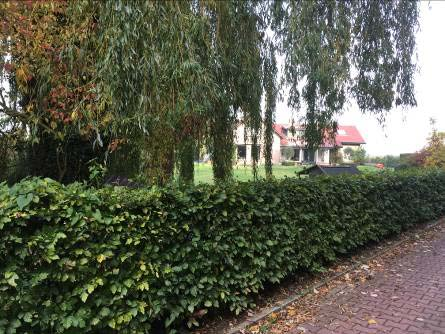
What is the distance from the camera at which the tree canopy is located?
3.91 m

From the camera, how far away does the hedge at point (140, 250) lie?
2.92m

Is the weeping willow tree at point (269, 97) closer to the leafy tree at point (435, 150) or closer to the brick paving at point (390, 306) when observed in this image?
the brick paving at point (390, 306)

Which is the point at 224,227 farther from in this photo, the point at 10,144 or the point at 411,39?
the point at 411,39

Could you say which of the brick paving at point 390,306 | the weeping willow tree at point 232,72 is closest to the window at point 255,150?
the weeping willow tree at point 232,72

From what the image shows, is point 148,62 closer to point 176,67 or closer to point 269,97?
point 176,67

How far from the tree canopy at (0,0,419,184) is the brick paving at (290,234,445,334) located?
2232 mm

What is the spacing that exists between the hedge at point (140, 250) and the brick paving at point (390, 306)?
2.54 feet

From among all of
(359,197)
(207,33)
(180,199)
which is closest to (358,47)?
(359,197)

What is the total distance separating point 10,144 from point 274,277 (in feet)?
17.8

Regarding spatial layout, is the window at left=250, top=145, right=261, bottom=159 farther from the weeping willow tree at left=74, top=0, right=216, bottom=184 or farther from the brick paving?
the weeping willow tree at left=74, top=0, right=216, bottom=184

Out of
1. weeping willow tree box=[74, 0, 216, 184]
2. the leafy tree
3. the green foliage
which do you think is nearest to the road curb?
weeping willow tree box=[74, 0, 216, 184]

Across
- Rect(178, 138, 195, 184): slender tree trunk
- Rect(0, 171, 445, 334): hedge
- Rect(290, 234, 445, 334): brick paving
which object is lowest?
Rect(290, 234, 445, 334): brick paving

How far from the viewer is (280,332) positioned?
4133 millimetres

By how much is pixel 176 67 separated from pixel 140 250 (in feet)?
6.17
